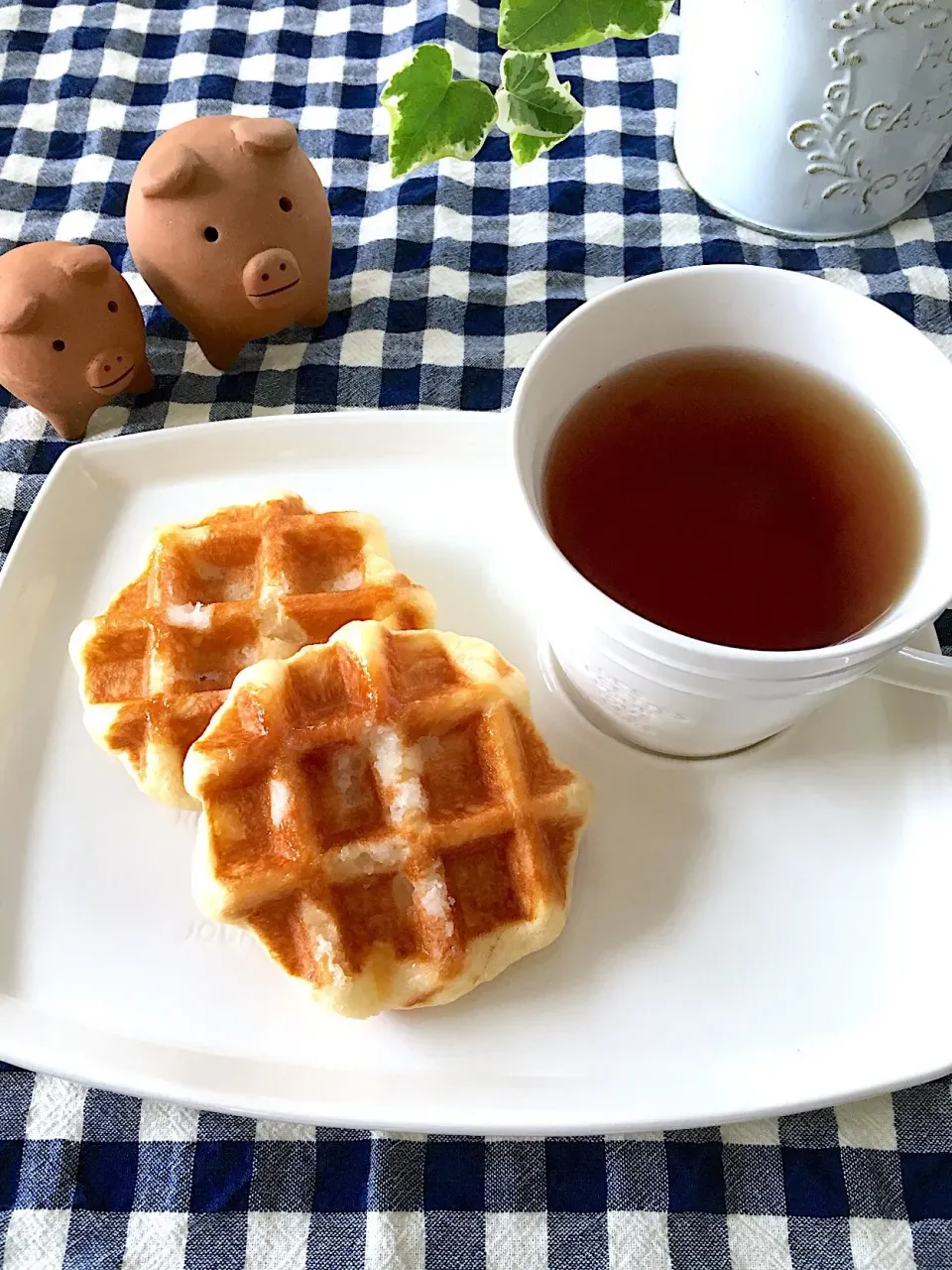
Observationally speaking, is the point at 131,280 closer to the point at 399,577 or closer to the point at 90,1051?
the point at 399,577

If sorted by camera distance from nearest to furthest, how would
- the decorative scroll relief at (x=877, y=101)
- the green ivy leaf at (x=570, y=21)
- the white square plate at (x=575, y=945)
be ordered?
the green ivy leaf at (x=570, y=21), the white square plate at (x=575, y=945), the decorative scroll relief at (x=877, y=101)

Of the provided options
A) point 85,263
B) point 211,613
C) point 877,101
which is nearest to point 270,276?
point 85,263

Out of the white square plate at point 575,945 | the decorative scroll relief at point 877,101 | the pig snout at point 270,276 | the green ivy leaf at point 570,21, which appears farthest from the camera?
the pig snout at point 270,276

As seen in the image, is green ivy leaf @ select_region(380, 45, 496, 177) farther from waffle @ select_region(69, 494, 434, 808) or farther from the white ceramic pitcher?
the white ceramic pitcher

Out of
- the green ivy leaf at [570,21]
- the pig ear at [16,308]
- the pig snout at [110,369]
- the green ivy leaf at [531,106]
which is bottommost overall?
the pig snout at [110,369]

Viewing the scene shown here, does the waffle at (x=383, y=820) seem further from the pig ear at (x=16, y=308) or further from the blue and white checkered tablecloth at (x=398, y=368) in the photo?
the pig ear at (x=16, y=308)

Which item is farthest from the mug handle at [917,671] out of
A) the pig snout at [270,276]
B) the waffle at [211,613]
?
the pig snout at [270,276]

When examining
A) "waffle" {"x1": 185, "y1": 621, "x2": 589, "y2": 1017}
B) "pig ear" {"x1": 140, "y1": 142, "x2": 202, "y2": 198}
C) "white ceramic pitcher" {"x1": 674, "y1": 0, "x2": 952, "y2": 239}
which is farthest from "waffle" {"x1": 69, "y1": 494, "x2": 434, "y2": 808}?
"white ceramic pitcher" {"x1": 674, "y1": 0, "x2": 952, "y2": 239}
